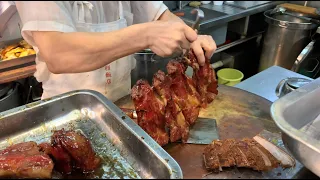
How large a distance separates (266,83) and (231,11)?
4.33 ft

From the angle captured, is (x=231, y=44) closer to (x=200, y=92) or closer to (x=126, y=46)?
(x=200, y=92)

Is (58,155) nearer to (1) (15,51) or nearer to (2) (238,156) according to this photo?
(2) (238,156)

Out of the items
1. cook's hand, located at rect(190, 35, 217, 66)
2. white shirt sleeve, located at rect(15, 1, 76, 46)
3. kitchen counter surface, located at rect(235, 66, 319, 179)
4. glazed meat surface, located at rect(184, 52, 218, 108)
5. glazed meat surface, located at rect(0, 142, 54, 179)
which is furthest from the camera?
kitchen counter surface, located at rect(235, 66, 319, 179)

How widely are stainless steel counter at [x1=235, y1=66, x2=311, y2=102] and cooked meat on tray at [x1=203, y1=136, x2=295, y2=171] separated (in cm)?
78

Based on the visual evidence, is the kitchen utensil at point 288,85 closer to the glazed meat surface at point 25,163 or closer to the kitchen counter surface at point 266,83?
the kitchen counter surface at point 266,83

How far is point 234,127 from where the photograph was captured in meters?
1.37

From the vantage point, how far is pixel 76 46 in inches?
37.4

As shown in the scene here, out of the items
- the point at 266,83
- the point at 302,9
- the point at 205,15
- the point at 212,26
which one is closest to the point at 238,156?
the point at 266,83

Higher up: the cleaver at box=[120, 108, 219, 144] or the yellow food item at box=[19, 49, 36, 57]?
the yellow food item at box=[19, 49, 36, 57]

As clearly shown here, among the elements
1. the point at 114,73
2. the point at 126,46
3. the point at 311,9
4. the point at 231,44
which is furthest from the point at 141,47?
the point at 311,9

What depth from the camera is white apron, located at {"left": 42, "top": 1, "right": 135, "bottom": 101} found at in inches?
49.8

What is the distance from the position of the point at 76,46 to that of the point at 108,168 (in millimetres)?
413

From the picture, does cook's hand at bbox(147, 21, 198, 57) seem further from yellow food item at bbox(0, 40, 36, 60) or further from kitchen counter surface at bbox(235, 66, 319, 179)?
yellow food item at bbox(0, 40, 36, 60)

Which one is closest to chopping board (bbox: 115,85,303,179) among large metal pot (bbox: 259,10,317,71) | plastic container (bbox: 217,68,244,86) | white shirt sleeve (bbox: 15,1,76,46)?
white shirt sleeve (bbox: 15,1,76,46)
